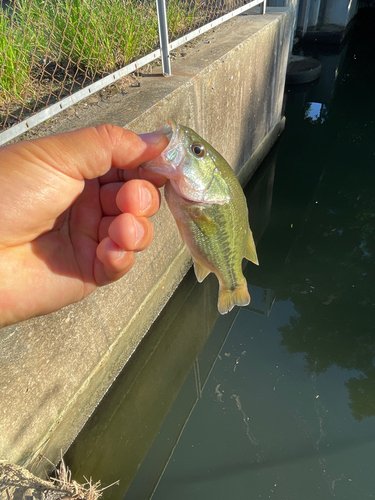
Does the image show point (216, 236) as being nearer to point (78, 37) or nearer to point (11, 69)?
point (11, 69)

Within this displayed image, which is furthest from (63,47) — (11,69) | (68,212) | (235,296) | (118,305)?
(235,296)

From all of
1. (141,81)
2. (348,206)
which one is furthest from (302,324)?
(141,81)

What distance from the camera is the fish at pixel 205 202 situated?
1591 millimetres

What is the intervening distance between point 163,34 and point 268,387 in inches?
131

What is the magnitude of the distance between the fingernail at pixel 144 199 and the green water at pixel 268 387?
7.34 feet

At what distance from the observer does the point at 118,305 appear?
2977 millimetres

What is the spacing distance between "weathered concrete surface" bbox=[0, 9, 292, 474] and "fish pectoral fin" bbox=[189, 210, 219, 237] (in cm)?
119

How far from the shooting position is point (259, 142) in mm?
5766

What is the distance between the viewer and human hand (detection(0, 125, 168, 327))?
1493 mm

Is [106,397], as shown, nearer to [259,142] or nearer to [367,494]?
[367,494]

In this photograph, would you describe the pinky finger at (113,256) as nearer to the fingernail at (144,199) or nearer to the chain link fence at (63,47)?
the fingernail at (144,199)

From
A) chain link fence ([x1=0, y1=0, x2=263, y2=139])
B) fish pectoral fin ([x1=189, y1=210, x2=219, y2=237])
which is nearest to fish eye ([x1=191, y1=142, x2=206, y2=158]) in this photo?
fish pectoral fin ([x1=189, y1=210, x2=219, y2=237])

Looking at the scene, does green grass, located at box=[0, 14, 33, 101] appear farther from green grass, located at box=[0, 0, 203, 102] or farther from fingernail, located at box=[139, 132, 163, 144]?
fingernail, located at box=[139, 132, 163, 144]

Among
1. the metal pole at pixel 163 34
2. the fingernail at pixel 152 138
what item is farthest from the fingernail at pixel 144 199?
the metal pole at pixel 163 34
